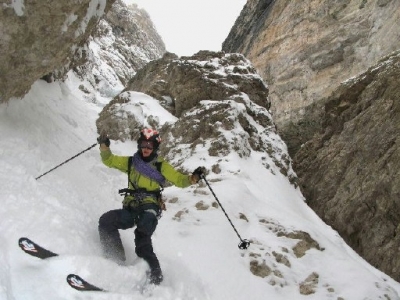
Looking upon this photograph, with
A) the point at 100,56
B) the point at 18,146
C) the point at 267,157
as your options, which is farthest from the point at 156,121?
the point at 100,56

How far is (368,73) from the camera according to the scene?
16344 millimetres

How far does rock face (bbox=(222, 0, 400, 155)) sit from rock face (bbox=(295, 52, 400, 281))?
11.3 metres

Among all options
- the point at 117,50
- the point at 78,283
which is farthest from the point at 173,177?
the point at 117,50

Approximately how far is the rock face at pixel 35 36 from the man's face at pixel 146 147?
131 inches

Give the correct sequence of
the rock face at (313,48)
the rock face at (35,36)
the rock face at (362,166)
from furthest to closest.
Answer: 1. the rock face at (313,48)
2. the rock face at (362,166)
3. the rock face at (35,36)

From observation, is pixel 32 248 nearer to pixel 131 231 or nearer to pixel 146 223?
pixel 146 223

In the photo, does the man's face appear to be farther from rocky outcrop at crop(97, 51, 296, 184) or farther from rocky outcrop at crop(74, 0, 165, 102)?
rocky outcrop at crop(74, 0, 165, 102)

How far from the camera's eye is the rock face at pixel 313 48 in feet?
100

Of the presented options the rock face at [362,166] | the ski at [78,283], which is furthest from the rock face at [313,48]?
the ski at [78,283]

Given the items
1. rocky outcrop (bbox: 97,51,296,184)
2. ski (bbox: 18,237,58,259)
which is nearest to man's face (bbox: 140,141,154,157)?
ski (bbox: 18,237,58,259)

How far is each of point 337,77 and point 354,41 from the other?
3.16 meters

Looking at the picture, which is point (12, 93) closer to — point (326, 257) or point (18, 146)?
point (18, 146)

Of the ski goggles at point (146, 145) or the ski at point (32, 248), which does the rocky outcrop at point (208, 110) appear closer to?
the ski goggles at point (146, 145)

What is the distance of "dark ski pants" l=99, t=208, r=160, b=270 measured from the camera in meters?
6.48
